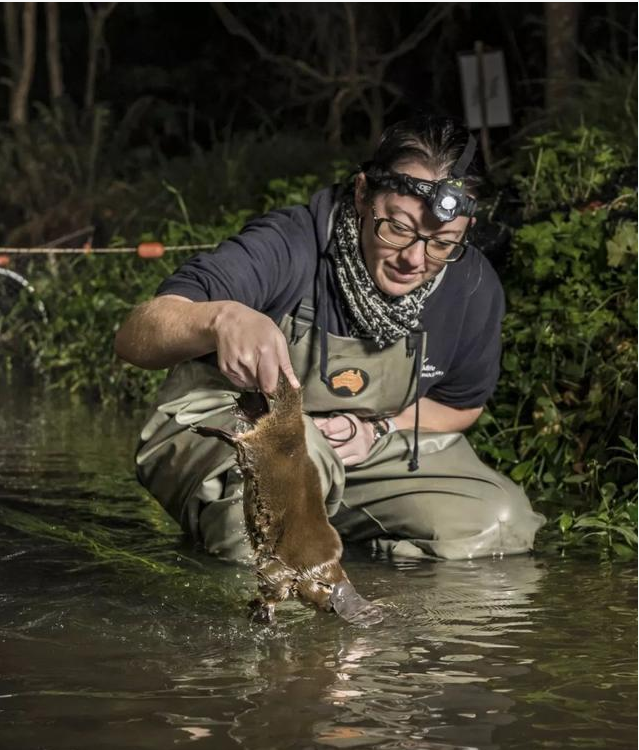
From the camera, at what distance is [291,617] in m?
4.34

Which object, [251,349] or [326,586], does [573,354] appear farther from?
[251,349]

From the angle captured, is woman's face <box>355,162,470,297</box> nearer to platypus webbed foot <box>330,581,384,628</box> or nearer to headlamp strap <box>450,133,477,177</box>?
headlamp strap <box>450,133,477,177</box>

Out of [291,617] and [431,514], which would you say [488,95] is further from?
[291,617]

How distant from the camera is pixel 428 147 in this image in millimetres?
4926

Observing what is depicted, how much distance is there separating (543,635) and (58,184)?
1297 centimetres

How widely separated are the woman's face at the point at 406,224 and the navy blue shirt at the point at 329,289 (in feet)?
0.59

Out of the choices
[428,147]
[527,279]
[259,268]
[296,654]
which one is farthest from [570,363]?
[296,654]

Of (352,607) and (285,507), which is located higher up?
(285,507)

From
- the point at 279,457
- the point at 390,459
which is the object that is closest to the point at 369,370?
the point at 390,459

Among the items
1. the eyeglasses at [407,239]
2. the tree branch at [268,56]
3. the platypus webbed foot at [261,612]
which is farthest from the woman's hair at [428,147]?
the tree branch at [268,56]

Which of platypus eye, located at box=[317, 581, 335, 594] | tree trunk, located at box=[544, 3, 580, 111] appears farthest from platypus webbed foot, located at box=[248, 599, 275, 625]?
tree trunk, located at box=[544, 3, 580, 111]

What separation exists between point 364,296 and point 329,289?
18cm

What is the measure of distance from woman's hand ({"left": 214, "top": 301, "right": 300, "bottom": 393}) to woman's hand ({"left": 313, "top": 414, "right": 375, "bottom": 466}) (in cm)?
126

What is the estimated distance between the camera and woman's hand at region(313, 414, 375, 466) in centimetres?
523
